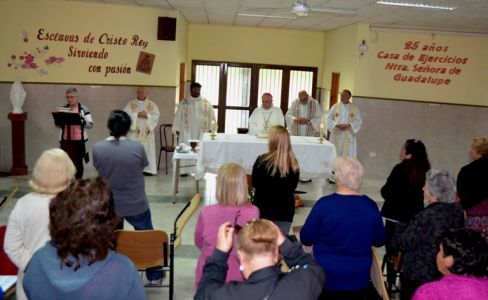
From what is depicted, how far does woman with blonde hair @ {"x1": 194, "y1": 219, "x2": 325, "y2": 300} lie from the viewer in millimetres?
1911

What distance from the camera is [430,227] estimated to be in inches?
122

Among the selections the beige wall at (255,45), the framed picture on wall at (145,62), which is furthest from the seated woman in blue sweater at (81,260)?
the beige wall at (255,45)

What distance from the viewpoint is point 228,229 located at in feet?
7.27

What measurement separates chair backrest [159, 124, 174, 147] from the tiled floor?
634 mm

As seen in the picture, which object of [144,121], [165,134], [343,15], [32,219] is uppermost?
[343,15]

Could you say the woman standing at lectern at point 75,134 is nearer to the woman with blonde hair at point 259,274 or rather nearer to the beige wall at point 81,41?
the beige wall at point 81,41

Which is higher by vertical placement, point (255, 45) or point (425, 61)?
point (255, 45)

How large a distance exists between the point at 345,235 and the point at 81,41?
717 cm

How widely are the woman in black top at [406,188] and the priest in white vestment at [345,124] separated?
17.2ft

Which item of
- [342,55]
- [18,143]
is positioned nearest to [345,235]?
[18,143]

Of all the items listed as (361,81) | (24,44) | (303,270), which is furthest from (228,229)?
(361,81)

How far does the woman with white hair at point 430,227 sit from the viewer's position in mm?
3096

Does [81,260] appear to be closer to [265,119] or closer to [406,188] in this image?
[406,188]

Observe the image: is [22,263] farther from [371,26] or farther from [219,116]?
[219,116]
